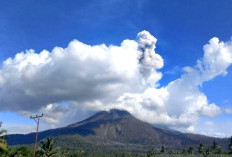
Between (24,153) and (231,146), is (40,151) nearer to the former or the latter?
(24,153)

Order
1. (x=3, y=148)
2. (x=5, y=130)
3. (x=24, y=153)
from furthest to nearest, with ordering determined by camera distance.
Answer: (x=24, y=153), (x=5, y=130), (x=3, y=148)

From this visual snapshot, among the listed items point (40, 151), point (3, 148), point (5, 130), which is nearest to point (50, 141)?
point (40, 151)

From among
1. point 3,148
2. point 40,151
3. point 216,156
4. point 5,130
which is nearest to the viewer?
point 3,148

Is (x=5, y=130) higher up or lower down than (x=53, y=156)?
higher up

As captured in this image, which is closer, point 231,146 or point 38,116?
point 38,116

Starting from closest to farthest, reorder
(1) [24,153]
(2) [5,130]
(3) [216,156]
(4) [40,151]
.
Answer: (2) [5,130] < (4) [40,151] < (1) [24,153] < (3) [216,156]

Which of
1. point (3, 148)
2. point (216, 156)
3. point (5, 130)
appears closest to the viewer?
point (3, 148)

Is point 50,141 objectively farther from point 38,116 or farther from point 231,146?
point 231,146

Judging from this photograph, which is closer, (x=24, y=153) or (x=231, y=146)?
(x=24, y=153)

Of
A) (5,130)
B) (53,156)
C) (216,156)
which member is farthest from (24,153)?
(216,156)
